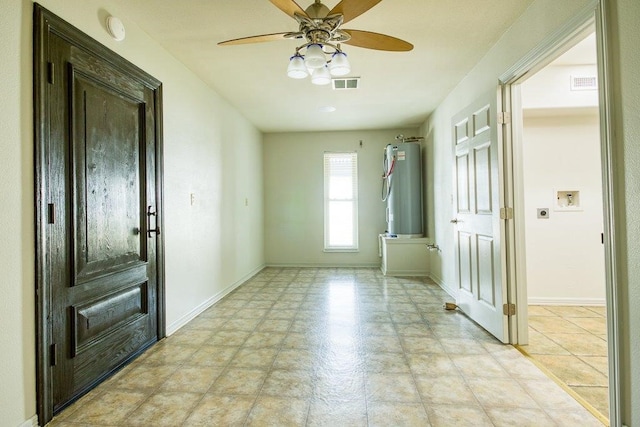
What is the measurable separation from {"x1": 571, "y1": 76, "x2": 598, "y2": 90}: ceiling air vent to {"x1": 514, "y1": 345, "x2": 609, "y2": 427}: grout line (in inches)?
101

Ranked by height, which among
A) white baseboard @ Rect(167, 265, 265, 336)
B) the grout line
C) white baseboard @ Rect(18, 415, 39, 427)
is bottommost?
the grout line

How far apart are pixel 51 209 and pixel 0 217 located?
25 centimetres

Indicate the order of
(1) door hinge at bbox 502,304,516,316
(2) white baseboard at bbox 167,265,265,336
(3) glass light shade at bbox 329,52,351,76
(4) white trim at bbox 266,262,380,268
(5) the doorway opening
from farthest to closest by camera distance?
(4) white trim at bbox 266,262,380,268
(5) the doorway opening
(2) white baseboard at bbox 167,265,265,336
(1) door hinge at bbox 502,304,516,316
(3) glass light shade at bbox 329,52,351,76

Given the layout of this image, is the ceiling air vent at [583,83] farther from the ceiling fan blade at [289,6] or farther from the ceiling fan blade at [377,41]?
the ceiling fan blade at [289,6]

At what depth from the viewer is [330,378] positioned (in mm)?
2064

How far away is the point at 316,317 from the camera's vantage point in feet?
10.6

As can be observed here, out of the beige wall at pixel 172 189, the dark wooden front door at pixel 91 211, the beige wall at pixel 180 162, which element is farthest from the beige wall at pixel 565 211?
the dark wooden front door at pixel 91 211

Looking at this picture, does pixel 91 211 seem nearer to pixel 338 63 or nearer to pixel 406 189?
pixel 338 63

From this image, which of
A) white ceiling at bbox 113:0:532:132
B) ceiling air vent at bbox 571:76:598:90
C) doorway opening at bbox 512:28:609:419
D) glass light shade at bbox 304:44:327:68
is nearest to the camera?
glass light shade at bbox 304:44:327:68

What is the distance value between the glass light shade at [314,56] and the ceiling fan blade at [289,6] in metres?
0.20

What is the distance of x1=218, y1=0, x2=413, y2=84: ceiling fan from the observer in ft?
5.54

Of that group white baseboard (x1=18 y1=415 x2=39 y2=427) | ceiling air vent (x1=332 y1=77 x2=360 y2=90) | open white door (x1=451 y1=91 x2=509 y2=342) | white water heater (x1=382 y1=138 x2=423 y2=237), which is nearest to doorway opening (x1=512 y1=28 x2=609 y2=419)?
open white door (x1=451 y1=91 x2=509 y2=342)

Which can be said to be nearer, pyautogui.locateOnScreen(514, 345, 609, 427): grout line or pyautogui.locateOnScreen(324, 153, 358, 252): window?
pyautogui.locateOnScreen(514, 345, 609, 427): grout line

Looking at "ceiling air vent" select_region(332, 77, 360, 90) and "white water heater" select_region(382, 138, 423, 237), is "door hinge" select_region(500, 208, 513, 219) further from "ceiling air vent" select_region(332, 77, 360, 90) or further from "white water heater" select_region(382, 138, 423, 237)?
"white water heater" select_region(382, 138, 423, 237)
